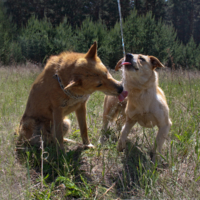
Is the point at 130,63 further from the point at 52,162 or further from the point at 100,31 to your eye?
the point at 100,31

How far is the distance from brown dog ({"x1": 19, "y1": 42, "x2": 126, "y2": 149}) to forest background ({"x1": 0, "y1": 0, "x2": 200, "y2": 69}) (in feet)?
37.7

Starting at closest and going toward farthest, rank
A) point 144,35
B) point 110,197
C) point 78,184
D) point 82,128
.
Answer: point 110,197
point 78,184
point 82,128
point 144,35

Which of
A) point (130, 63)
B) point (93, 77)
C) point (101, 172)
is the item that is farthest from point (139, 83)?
point (101, 172)

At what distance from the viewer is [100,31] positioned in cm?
2377

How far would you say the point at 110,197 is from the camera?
2.19 meters

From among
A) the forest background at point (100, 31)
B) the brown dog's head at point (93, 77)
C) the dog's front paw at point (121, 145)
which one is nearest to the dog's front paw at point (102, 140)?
the dog's front paw at point (121, 145)

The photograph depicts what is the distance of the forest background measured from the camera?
793 inches

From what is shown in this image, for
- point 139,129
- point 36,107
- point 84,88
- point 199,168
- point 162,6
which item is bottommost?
point 139,129

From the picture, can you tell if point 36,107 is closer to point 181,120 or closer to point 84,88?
point 84,88

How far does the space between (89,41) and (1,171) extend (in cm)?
2147

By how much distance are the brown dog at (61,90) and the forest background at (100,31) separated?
37.7 feet

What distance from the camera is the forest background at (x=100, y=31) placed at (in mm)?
20141

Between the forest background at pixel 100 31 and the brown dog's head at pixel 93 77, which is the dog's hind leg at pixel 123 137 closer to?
the brown dog's head at pixel 93 77

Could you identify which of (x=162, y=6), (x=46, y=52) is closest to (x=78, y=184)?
(x=46, y=52)
